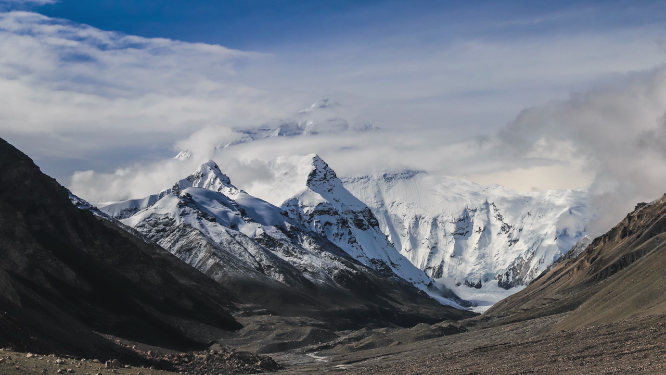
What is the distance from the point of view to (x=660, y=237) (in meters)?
193

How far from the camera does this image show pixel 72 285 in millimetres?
122062

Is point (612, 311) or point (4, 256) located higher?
Result: point (4, 256)

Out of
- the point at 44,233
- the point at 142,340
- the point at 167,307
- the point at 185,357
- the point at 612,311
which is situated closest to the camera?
the point at 185,357

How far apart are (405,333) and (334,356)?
3458cm

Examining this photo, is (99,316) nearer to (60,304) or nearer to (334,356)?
(60,304)

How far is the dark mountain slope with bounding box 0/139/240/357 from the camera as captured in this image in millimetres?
79188

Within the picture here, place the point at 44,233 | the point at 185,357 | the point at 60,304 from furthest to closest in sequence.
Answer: the point at 44,233 → the point at 60,304 → the point at 185,357

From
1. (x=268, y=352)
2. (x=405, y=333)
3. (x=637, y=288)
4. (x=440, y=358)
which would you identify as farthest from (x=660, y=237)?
(x=440, y=358)

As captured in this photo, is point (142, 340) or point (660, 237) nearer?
point (142, 340)

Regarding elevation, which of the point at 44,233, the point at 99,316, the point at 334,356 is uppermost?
the point at 44,233

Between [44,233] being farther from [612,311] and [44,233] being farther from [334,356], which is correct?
[612,311]

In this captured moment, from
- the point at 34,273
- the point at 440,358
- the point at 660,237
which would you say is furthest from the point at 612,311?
the point at 660,237

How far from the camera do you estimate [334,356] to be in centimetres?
14150

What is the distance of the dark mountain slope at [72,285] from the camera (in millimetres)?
79188
